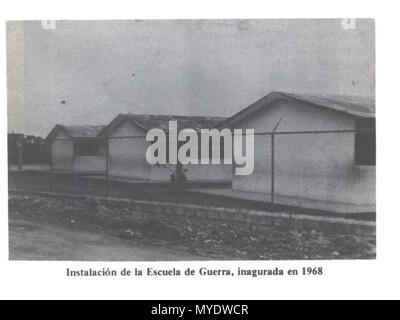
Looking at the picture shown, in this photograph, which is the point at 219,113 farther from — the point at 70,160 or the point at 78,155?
the point at 78,155

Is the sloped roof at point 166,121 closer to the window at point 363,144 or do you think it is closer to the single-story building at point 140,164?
the single-story building at point 140,164

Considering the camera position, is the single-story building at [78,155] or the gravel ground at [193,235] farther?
the single-story building at [78,155]

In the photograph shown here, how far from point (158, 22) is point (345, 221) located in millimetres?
3983

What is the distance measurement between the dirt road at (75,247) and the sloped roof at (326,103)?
386 cm

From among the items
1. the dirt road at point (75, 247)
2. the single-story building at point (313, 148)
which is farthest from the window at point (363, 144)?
the dirt road at point (75, 247)

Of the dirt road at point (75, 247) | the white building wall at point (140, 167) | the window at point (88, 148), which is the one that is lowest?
the dirt road at point (75, 247)

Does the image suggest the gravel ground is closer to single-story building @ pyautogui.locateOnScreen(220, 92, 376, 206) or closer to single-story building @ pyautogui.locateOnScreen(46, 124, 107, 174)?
single-story building @ pyautogui.locateOnScreen(220, 92, 376, 206)

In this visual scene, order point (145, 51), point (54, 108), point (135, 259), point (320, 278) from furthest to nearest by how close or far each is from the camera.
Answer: point (54, 108), point (145, 51), point (135, 259), point (320, 278)

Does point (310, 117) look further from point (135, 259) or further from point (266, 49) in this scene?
point (135, 259)

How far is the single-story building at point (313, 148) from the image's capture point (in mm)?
9266

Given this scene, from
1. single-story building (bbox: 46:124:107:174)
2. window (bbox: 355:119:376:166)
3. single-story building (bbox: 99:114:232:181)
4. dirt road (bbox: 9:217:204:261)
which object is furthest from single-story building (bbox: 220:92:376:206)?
single-story building (bbox: 46:124:107:174)

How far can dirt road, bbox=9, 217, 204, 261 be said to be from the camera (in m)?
6.68
